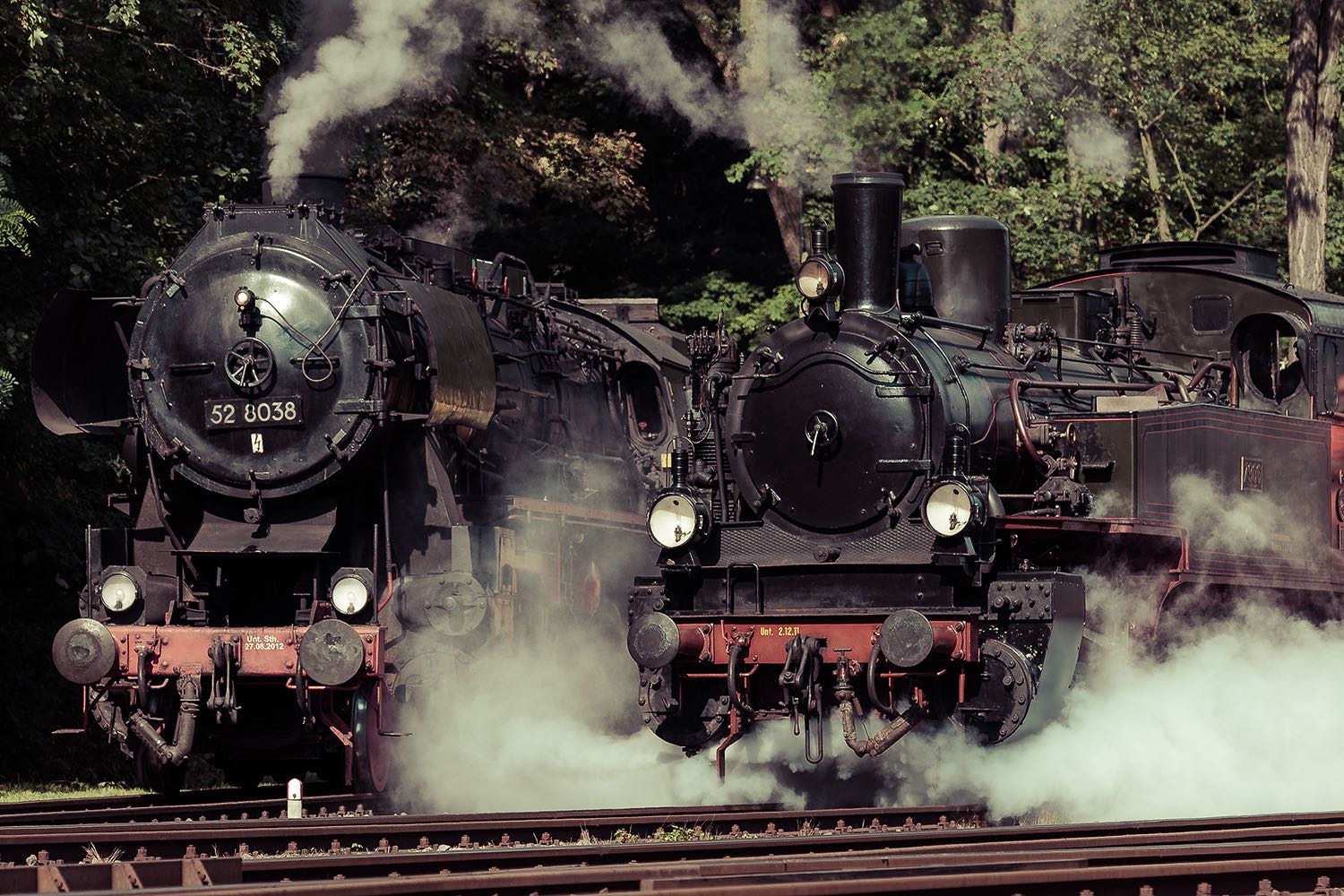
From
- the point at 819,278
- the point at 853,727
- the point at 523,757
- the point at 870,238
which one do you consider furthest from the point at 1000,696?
the point at 523,757

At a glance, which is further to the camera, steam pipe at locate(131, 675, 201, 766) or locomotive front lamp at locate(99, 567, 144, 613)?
locomotive front lamp at locate(99, 567, 144, 613)

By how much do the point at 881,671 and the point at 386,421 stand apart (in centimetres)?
327

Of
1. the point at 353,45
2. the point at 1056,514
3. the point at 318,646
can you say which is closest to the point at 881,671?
the point at 1056,514

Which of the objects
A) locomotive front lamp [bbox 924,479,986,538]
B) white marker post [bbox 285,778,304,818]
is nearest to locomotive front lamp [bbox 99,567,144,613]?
white marker post [bbox 285,778,304,818]

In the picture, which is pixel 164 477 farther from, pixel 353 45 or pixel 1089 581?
pixel 1089 581

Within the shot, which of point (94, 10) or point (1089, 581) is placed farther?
point (94, 10)

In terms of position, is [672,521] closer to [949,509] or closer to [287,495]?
[949,509]

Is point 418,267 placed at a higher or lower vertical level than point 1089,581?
higher

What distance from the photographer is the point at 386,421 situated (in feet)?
39.7

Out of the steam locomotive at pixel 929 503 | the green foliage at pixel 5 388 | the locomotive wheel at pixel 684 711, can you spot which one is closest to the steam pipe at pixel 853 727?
the steam locomotive at pixel 929 503

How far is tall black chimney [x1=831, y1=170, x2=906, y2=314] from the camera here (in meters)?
11.8

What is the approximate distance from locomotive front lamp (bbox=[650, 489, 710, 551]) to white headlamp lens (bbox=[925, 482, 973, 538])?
131cm

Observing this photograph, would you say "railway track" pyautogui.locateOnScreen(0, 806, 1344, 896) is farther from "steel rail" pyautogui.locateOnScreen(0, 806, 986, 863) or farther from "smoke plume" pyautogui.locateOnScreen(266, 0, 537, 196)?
"smoke plume" pyautogui.locateOnScreen(266, 0, 537, 196)

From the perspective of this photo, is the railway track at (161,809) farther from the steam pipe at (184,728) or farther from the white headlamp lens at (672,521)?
the white headlamp lens at (672,521)
